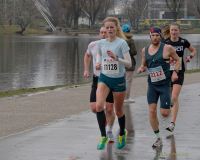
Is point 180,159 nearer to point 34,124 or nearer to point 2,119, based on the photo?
point 34,124

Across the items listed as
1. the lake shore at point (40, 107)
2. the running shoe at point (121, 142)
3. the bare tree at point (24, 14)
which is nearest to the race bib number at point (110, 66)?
the running shoe at point (121, 142)

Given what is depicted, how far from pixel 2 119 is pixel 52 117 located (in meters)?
0.93

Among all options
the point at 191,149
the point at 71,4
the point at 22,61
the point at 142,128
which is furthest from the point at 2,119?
the point at 71,4

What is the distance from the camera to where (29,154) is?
881 centimetres

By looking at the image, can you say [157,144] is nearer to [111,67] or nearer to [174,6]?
[111,67]

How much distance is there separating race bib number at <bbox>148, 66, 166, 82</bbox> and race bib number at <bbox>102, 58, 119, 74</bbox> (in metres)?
0.60


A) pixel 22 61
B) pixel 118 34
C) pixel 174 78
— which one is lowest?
pixel 22 61

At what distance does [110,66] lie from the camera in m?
9.25

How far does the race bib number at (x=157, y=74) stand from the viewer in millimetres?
9570

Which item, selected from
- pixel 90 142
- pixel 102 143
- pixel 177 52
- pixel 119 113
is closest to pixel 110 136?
pixel 90 142

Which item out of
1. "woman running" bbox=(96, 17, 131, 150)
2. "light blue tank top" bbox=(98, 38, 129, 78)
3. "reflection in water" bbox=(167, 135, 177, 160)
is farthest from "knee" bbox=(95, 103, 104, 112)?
"reflection in water" bbox=(167, 135, 177, 160)

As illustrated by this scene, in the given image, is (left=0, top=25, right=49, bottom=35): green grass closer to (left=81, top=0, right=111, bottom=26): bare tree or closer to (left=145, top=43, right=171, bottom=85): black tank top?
(left=81, top=0, right=111, bottom=26): bare tree

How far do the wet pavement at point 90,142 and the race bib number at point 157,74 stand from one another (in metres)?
0.95

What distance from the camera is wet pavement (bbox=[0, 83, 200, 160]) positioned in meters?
8.73
